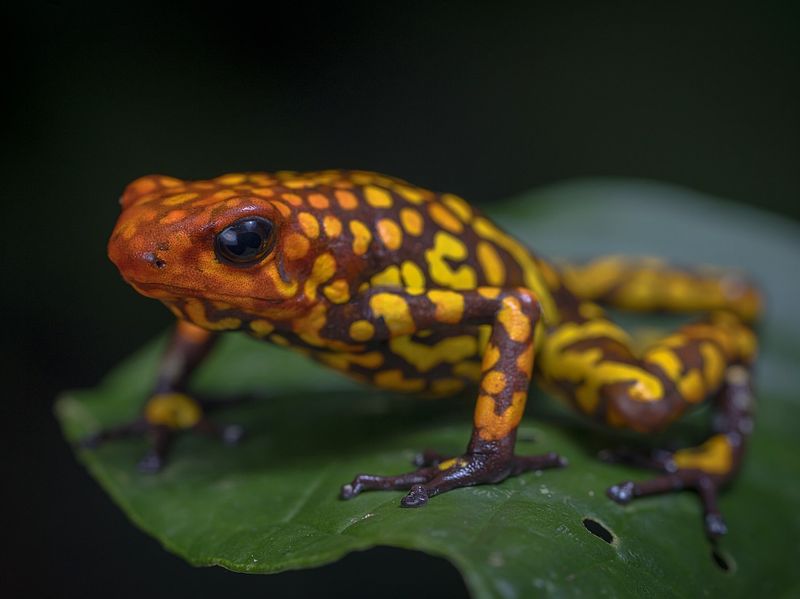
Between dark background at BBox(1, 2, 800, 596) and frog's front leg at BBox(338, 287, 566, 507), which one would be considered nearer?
frog's front leg at BBox(338, 287, 566, 507)

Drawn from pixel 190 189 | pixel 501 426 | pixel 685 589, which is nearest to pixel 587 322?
pixel 501 426

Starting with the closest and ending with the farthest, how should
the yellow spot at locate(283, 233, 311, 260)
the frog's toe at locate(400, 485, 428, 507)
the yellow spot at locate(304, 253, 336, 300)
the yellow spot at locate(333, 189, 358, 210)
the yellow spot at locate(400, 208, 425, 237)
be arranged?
1. the frog's toe at locate(400, 485, 428, 507)
2. the yellow spot at locate(283, 233, 311, 260)
3. the yellow spot at locate(304, 253, 336, 300)
4. the yellow spot at locate(333, 189, 358, 210)
5. the yellow spot at locate(400, 208, 425, 237)

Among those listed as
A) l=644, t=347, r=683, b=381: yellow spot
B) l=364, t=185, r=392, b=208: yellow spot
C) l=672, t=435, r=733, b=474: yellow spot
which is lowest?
l=672, t=435, r=733, b=474: yellow spot

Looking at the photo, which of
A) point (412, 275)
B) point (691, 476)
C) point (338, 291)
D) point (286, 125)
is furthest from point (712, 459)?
point (286, 125)

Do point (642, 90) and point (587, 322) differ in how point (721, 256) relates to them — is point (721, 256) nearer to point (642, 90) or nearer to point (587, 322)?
point (587, 322)

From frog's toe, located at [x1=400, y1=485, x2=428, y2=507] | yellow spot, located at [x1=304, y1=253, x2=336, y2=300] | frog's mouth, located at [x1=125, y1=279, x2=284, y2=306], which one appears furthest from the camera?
yellow spot, located at [x1=304, y1=253, x2=336, y2=300]

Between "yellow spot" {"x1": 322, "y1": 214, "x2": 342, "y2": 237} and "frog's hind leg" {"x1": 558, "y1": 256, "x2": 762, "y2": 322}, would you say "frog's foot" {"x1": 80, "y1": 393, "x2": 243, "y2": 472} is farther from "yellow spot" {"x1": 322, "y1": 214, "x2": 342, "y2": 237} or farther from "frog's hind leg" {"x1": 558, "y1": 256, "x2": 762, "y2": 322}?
"frog's hind leg" {"x1": 558, "y1": 256, "x2": 762, "y2": 322}

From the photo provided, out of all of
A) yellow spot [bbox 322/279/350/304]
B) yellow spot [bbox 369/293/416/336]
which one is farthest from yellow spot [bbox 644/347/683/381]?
yellow spot [bbox 322/279/350/304]
